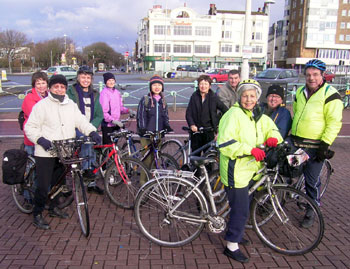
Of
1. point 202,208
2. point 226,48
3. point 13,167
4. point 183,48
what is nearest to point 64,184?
point 13,167

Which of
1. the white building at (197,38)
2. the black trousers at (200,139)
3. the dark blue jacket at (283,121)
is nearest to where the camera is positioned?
the dark blue jacket at (283,121)

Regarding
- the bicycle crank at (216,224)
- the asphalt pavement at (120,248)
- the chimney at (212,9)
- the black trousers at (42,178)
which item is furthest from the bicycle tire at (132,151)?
the chimney at (212,9)

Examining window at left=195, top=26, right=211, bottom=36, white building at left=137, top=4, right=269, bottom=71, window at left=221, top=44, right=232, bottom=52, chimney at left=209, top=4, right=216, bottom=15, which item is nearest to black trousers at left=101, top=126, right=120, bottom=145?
white building at left=137, top=4, right=269, bottom=71

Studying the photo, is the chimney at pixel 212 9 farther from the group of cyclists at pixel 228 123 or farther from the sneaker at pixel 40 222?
the sneaker at pixel 40 222

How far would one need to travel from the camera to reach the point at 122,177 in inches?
177

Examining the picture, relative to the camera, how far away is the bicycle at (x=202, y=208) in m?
3.43

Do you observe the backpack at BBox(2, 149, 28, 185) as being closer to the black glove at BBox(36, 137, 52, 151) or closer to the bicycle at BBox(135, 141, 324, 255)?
the black glove at BBox(36, 137, 52, 151)

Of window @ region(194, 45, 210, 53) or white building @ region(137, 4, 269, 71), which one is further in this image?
window @ region(194, 45, 210, 53)

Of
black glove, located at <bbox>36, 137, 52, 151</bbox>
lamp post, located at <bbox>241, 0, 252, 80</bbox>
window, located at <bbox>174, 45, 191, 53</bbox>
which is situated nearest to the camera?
black glove, located at <bbox>36, 137, 52, 151</bbox>

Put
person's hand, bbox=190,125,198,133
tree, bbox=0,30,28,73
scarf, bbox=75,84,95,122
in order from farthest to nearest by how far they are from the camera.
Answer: tree, bbox=0,30,28,73 → person's hand, bbox=190,125,198,133 → scarf, bbox=75,84,95,122

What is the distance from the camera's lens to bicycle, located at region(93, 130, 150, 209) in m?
4.51

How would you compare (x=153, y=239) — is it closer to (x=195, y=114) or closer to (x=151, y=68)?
(x=195, y=114)

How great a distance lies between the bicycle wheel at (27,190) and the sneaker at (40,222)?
40 centimetres

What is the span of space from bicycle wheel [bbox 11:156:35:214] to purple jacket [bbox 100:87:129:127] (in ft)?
4.78
